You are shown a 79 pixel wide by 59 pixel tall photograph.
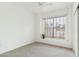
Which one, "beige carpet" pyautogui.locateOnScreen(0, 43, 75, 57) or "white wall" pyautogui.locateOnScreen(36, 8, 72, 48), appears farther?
"white wall" pyautogui.locateOnScreen(36, 8, 72, 48)

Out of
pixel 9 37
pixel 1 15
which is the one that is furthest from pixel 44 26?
pixel 1 15

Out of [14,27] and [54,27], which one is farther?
[54,27]

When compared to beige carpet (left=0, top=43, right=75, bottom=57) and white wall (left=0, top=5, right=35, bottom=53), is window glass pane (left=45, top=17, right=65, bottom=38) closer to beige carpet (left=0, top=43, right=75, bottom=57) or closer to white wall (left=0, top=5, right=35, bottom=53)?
white wall (left=0, top=5, right=35, bottom=53)

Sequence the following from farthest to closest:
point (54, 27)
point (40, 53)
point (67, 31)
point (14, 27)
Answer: point (54, 27)
point (67, 31)
point (14, 27)
point (40, 53)

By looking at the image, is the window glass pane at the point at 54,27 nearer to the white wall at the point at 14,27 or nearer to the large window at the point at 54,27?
the large window at the point at 54,27

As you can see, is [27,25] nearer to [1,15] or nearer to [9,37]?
[9,37]

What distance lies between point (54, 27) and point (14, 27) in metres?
2.61

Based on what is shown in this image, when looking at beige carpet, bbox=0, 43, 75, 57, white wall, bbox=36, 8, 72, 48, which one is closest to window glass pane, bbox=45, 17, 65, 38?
white wall, bbox=36, 8, 72, 48

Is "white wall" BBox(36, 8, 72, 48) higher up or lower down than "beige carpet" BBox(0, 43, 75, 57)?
higher up

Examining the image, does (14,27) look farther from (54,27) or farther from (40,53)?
(54,27)

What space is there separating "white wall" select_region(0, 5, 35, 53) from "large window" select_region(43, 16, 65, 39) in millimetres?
1168

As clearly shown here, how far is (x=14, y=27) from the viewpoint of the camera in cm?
390

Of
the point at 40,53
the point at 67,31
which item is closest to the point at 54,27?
the point at 67,31

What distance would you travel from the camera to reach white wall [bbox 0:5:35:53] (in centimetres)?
337
